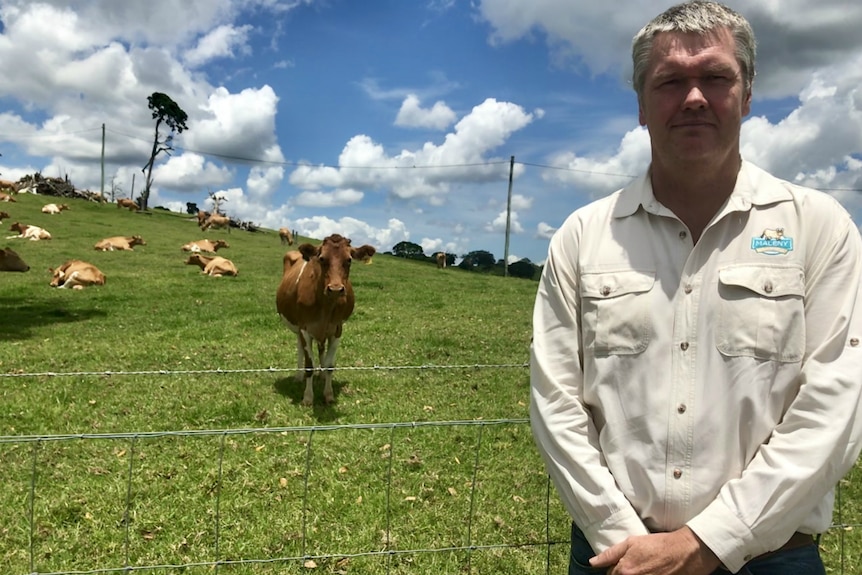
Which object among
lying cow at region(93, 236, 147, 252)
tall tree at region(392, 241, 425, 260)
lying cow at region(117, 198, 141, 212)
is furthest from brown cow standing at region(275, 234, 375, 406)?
lying cow at region(117, 198, 141, 212)

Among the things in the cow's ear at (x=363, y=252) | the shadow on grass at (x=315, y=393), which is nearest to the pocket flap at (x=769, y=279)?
the shadow on grass at (x=315, y=393)

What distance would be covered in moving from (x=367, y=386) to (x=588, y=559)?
249 inches

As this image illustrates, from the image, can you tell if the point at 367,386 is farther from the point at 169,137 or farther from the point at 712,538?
the point at 169,137

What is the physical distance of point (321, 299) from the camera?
25.3ft

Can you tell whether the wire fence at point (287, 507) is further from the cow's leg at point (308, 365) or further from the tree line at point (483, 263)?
the tree line at point (483, 263)

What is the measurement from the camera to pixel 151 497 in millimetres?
4883

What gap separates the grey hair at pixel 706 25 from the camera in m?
1.82

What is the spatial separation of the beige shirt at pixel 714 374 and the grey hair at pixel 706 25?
34 centimetres

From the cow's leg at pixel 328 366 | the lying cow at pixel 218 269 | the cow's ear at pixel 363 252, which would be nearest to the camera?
the cow's leg at pixel 328 366

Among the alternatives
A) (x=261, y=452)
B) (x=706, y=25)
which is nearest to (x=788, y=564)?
(x=706, y=25)

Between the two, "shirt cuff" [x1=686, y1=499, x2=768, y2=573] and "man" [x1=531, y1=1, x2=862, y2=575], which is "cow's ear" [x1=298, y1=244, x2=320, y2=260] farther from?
"shirt cuff" [x1=686, y1=499, x2=768, y2=573]

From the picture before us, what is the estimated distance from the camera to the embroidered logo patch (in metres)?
1.83

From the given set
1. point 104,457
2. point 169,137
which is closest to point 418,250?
point 169,137

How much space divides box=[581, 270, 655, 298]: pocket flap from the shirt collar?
0.69ft
